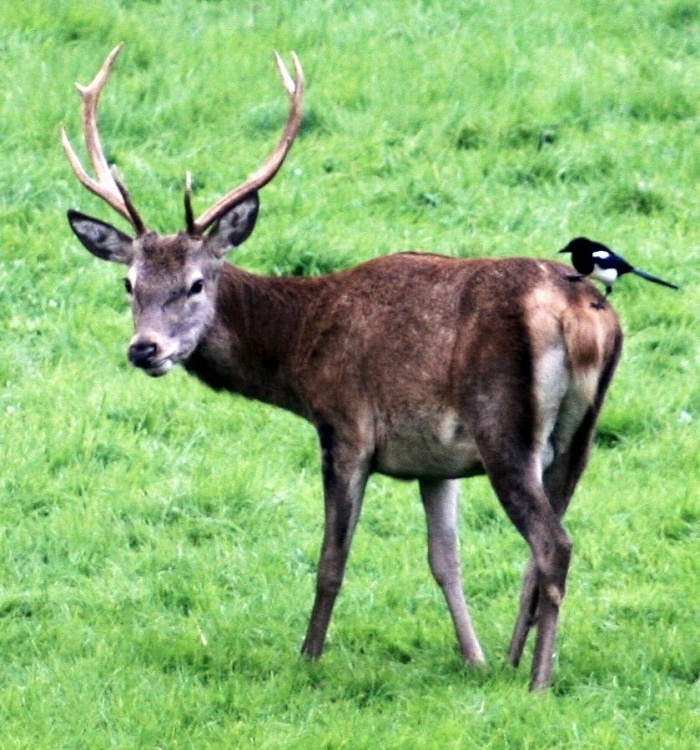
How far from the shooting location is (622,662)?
702 centimetres

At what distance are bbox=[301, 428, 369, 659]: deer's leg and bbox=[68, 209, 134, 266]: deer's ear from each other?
1146 mm

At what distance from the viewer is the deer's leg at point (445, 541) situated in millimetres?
7422

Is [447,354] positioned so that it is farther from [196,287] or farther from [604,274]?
[196,287]

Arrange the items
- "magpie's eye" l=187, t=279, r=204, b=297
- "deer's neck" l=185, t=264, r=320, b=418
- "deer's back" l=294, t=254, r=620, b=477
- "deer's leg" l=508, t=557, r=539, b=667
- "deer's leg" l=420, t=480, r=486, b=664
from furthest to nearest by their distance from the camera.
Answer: "deer's neck" l=185, t=264, r=320, b=418 < "magpie's eye" l=187, t=279, r=204, b=297 < "deer's leg" l=420, t=480, r=486, b=664 < "deer's leg" l=508, t=557, r=539, b=667 < "deer's back" l=294, t=254, r=620, b=477

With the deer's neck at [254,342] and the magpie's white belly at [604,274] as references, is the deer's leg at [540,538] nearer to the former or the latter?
the magpie's white belly at [604,274]

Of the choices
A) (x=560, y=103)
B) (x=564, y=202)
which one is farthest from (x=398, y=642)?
(x=560, y=103)

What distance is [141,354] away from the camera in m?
7.32

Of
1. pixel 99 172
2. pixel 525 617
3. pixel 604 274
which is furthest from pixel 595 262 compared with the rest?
pixel 99 172

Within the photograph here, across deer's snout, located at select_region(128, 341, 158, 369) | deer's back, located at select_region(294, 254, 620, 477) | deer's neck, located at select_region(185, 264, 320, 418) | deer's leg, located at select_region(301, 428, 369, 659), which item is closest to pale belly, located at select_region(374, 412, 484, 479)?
deer's back, located at select_region(294, 254, 620, 477)

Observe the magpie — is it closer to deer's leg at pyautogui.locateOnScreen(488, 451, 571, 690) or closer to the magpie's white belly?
the magpie's white belly

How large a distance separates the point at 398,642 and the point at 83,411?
249 cm

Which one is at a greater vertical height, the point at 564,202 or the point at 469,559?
the point at 564,202

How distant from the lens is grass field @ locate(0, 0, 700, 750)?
680cm

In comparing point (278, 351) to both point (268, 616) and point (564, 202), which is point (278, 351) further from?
point (564, 202)
